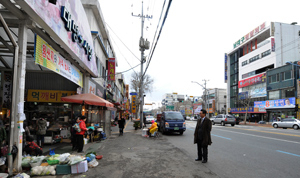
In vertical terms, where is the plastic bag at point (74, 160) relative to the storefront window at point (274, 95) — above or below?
below

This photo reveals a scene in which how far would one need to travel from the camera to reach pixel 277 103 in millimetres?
40500

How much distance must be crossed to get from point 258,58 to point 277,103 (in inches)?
572

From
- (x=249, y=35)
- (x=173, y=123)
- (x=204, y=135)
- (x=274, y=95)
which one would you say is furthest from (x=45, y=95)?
(x=249, y=35)

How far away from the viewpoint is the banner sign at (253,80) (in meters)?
46.3

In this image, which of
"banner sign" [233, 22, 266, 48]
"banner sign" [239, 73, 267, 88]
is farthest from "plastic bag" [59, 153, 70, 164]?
"banner sign" [233, 22, 266, 48]

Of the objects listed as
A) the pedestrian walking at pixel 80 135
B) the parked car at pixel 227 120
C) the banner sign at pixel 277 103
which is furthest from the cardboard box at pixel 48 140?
the banner sign at pixel 277 103

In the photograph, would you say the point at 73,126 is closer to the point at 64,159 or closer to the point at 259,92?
the point at 64,159

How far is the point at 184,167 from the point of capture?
639cm

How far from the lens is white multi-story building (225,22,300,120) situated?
4447cm

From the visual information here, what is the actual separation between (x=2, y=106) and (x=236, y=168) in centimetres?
1103

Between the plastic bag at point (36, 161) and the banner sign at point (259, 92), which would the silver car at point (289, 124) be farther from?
the plastic bag at point (36, 161)

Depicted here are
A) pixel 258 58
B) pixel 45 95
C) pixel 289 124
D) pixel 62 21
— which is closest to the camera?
pixel 62 21

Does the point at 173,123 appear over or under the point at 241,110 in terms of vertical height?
over

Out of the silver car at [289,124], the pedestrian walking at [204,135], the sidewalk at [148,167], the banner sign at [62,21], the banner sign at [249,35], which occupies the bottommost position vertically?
the silver car at [289,124]
